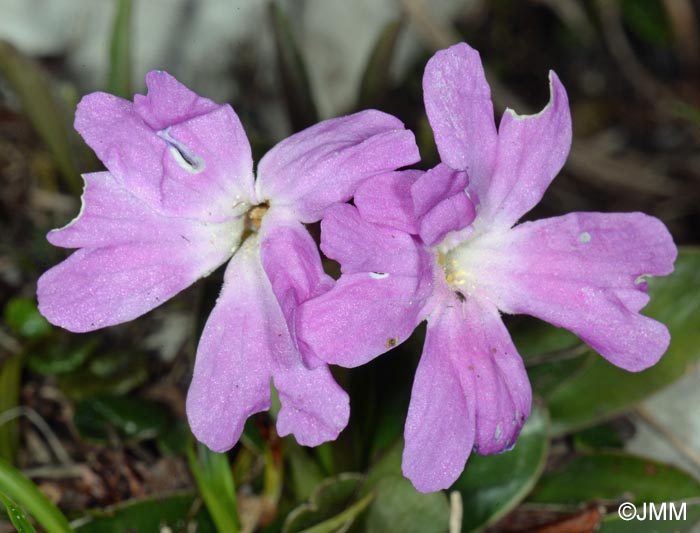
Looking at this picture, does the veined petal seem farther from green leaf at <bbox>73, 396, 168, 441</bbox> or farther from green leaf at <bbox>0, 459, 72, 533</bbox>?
green leaf at <bbox>73, 396, 168, 441</bbox>

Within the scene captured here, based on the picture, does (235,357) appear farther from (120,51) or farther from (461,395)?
(120,51)

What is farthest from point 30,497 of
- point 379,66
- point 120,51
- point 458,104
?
point 379,66

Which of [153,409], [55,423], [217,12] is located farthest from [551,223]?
[217,12]

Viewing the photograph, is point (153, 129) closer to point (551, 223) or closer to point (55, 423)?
point (551, 223)

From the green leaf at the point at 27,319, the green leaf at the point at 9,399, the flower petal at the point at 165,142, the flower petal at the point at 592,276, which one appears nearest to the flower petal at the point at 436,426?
the flower petal at the point at 592,276

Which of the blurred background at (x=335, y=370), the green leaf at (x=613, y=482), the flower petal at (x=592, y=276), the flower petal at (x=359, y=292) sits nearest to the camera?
the flower petal at (x=359, y=292)

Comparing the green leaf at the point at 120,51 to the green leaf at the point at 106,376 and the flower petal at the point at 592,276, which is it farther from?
the flower petal at the point at 592,276
